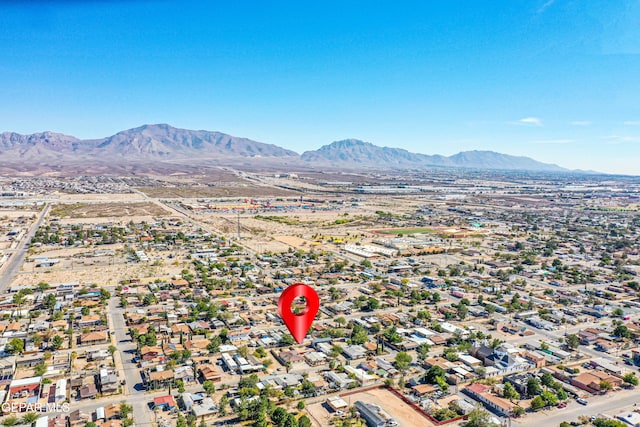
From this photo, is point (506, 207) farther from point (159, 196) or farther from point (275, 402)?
point (275, 402)

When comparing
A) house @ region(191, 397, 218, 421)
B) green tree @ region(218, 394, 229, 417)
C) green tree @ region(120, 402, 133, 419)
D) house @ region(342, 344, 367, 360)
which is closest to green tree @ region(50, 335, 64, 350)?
green tree @ region(120, 402, 133, 419)

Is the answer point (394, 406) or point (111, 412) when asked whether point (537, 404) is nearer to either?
point (394, 406)

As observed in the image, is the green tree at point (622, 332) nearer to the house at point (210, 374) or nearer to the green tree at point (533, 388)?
the green tree at point (533, 388)

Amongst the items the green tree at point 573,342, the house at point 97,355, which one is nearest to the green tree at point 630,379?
the green tree at point 573,342

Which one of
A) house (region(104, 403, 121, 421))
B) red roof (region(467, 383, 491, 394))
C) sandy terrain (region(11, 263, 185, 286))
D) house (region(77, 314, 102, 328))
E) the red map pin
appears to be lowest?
sandy terrain (region(11, 263, 185, 286))

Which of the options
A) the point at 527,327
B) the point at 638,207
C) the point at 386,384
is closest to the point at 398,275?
the point at 527,327

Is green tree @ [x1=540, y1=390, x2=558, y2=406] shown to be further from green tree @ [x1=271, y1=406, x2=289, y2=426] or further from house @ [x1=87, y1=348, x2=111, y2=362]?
house @ [x1=87, y1=348, x2=111, y2=362]

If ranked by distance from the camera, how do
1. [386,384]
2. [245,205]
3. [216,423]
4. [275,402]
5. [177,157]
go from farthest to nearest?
[177,157] < [245,205] < [386,384] < [275,402] < [216,423]
